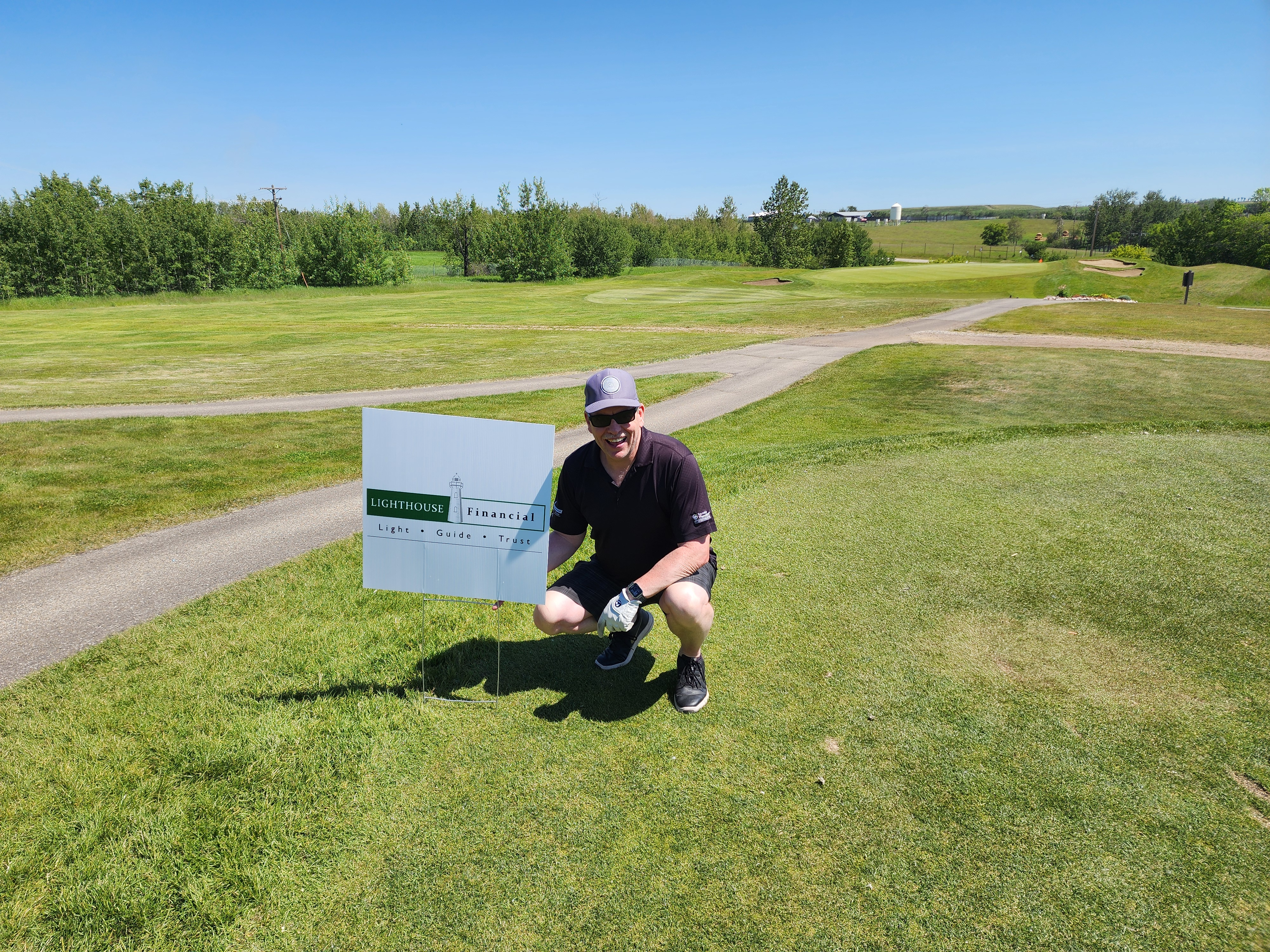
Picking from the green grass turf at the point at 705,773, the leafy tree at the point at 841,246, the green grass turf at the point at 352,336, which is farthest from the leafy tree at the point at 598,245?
the green grass turf at the point at 705,773

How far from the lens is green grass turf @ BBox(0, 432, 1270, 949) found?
2.93 metres

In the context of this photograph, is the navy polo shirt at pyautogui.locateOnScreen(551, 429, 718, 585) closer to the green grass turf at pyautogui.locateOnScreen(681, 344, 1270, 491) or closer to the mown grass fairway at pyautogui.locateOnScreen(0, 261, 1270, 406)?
the green grass turf at pyautogui.locateOnScreen(681, 344, 1270, 491)

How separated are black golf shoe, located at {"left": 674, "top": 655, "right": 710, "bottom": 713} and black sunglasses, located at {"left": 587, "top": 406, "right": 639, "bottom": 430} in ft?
5.18

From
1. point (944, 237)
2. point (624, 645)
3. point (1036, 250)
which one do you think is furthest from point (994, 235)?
point (624, 645)

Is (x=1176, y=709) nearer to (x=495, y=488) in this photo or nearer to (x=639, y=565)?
(x=639, y=565)

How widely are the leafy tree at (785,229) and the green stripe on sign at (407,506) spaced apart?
90629 millimetres

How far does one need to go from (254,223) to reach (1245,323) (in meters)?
75.2

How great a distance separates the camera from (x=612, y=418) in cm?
401

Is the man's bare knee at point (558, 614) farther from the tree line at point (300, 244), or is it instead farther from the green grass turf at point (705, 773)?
the tree line at point (300, 244)

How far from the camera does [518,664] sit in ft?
16.4

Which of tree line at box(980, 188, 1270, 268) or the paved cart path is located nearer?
the paved cart path

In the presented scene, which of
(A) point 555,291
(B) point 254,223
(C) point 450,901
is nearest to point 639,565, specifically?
(C) point 450,901

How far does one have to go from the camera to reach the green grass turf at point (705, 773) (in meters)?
2.93

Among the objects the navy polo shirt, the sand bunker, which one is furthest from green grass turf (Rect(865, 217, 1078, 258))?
the navy polo shirt
